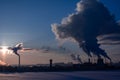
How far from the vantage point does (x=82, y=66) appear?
598ft

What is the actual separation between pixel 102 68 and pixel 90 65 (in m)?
7.16

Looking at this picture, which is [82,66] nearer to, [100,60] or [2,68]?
[100,60]

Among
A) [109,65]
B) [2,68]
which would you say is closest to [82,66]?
[109,65]

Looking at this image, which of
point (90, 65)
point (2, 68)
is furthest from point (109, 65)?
point (2, 68)

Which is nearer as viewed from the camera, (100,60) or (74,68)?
(100,60)

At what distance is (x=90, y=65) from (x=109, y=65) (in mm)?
15470

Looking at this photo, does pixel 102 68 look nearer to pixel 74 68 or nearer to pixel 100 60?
pixel 100 60

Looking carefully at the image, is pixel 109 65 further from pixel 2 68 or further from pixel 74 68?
pixel 2 68

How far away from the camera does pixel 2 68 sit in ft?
604

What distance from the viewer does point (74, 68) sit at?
188875mm

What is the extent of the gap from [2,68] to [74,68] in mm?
38026

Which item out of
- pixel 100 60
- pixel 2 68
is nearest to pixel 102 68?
pixel 100 60

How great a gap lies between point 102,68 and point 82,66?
440 inches

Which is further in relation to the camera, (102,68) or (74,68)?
(74,68)
